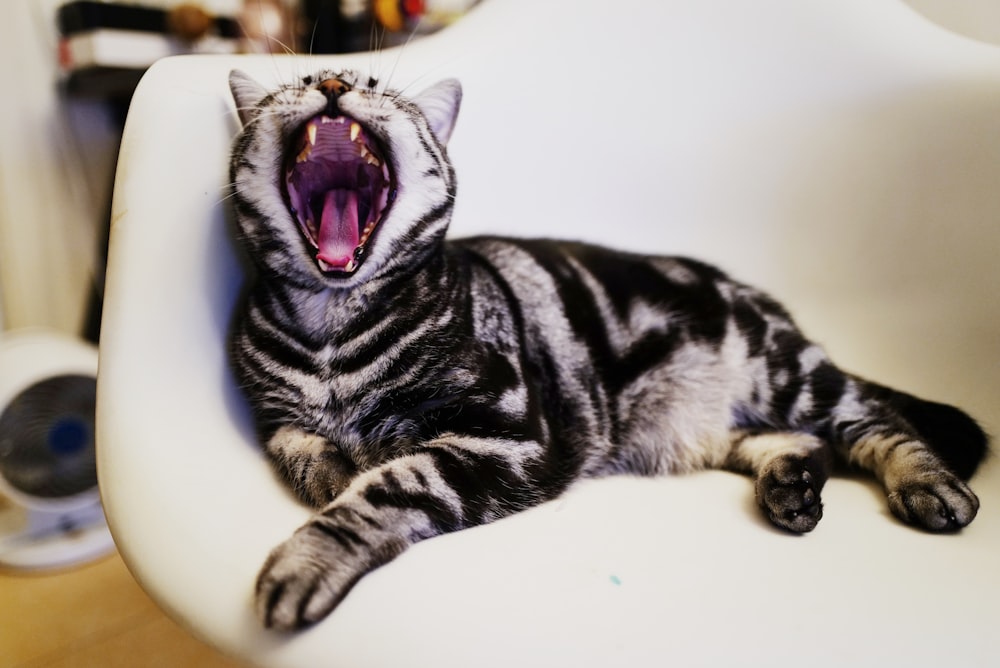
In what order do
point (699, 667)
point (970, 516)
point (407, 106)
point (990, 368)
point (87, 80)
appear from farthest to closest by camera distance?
point (87, 80) < point (990, 368) < point (407, 106) < point (970, 516) < point (699, 667)

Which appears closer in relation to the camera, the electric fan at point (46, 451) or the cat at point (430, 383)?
the cat at point (430, 383)

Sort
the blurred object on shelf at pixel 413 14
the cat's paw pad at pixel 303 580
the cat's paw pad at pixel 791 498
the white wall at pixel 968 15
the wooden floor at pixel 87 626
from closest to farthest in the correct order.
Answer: the cat's paw pad at pixel 303 580, the cat's paw pad at pixel 791 498, the wooden floor at pixel 87 626, the white wall at pixel 968 15, the blurred object on shelf at pixel 413 14

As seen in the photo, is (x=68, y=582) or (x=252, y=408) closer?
(x=252, y=408)

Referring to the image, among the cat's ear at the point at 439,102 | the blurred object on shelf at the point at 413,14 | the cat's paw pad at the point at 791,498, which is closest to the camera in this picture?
the cat's paw pad at the point at 791,498

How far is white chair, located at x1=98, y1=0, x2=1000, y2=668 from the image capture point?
21.6 inches

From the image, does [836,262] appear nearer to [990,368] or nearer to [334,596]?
[990,368]

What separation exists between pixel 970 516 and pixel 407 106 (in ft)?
2.68

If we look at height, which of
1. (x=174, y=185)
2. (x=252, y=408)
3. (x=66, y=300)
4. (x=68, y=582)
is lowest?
(x=68, y=582)

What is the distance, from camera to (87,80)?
1.52m

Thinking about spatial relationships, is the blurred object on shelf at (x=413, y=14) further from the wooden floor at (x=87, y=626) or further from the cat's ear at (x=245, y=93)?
the wooden floor at (x=87, y=626)

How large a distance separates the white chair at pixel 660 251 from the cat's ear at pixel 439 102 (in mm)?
143

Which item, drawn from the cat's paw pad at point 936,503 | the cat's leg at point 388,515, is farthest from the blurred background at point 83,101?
the cat's paw pad at point 936,503

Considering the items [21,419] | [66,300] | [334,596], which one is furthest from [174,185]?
[66,300]

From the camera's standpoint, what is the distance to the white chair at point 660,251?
55 cm
